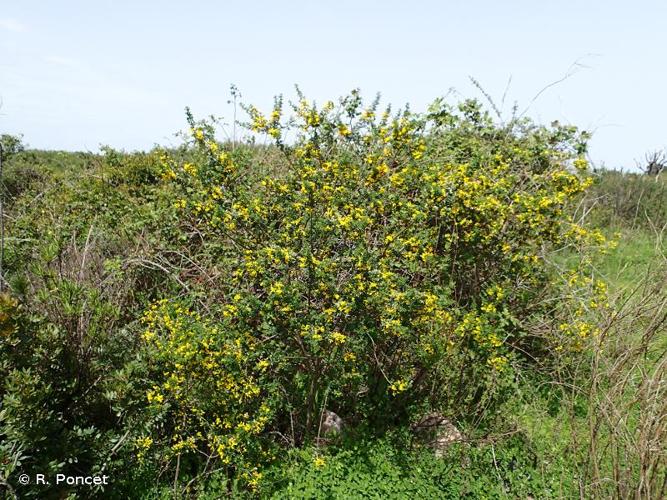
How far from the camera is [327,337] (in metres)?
3.34

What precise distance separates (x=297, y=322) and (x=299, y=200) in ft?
2.88

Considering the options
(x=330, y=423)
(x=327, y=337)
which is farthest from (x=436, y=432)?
(x=327, y=337)

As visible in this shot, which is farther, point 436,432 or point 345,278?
point 436,432

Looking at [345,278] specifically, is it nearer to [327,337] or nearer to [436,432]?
[327,337]

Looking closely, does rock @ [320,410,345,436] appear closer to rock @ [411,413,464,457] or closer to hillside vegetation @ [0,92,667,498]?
hillside vegetation @ [0,92,667,498]

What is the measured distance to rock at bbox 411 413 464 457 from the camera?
3955 millimetres

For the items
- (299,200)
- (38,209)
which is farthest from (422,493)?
(38,209)

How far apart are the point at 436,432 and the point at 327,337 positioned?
1.43 meters

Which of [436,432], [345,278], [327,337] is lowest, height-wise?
[436,432]

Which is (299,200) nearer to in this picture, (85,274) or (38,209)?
(85,274)

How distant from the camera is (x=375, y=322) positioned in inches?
140

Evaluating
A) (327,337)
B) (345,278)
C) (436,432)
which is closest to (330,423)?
(436,432)

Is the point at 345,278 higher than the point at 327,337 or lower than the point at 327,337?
higher

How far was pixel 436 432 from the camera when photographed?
4062 millimetres
